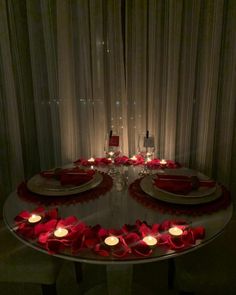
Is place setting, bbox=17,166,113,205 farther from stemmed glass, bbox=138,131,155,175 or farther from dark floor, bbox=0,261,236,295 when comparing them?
dark floor, bbox=0,261,236,295

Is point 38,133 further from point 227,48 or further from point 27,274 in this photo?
point 227,48

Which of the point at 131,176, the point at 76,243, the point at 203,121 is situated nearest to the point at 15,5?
the point at 131,176

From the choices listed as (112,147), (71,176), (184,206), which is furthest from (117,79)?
(184,206)

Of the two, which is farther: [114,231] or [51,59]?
[51,59]

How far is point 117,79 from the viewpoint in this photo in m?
1.89

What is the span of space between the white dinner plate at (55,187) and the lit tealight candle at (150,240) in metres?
0.44

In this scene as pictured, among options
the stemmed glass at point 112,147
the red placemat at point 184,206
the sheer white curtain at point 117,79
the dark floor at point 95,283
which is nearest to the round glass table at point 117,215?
the red placemat at point 184,206

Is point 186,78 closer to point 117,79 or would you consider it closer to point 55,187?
point 117,79

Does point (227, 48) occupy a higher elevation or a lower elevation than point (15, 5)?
lower

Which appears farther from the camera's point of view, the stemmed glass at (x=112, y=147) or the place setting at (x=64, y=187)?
the stemmed glass at (x=112, y=147)

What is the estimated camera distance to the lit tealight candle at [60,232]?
32.3 inches

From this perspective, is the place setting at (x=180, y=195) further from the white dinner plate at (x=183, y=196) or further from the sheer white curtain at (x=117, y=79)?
the sheer white curtain at (x=117, y=79)

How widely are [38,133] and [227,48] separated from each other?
1666mm

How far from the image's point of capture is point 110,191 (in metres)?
1.17
